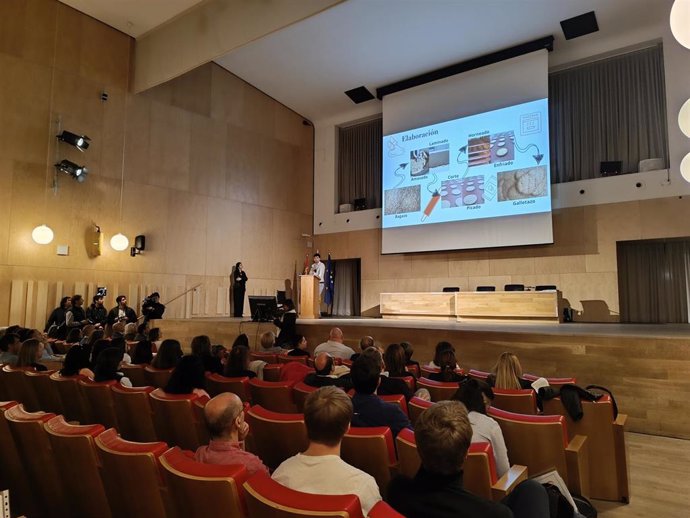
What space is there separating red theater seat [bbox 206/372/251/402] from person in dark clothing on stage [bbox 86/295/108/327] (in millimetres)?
5876

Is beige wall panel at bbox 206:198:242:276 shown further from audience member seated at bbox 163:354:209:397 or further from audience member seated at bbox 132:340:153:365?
audience member seated at bbox 163:354:209:397

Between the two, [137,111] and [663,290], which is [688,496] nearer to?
[663,290]

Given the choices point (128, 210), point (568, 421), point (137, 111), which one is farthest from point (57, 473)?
point (137, 111)

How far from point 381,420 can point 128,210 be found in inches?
357

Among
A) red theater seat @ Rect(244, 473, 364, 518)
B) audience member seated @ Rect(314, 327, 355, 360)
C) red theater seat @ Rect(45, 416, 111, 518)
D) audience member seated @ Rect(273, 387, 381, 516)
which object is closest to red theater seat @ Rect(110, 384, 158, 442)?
red theater seat @ Rect(45, 416, 111, 518)

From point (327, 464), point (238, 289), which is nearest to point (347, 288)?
point (238, 289)

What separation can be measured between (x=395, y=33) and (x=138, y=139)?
597cm

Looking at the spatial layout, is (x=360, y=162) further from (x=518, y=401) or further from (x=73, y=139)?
(x=518, y=401)

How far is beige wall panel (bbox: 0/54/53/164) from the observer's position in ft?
27.2

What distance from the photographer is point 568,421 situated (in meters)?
2.93

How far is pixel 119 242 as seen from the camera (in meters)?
9.43

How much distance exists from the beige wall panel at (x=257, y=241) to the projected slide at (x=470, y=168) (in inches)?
129

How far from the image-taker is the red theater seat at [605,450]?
281 cm

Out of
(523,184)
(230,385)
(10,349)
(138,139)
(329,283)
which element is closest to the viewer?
(230,385)
